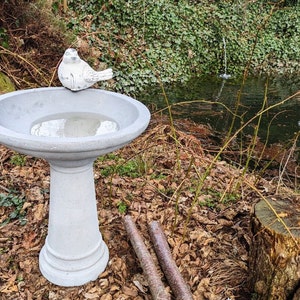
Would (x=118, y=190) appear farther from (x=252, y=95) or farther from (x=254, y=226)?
(x=252, y=95)

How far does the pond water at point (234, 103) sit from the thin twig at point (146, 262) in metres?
2.13

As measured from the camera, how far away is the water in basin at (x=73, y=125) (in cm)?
191

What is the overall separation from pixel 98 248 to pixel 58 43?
4.38 metres

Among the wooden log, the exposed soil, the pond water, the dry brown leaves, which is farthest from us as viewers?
the pond water

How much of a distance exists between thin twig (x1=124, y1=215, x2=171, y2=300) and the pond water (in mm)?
2131

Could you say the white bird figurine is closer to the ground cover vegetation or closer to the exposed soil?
the ground cover vegetation

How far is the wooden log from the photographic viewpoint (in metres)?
1.71

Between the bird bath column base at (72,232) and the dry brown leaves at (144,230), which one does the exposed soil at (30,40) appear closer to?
the dry brown leaves at (144,230)

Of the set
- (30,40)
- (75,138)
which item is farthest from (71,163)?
(30,40)

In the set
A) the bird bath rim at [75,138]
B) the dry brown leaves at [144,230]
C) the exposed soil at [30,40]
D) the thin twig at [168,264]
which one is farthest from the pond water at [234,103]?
the bird bath rim at [75,138]

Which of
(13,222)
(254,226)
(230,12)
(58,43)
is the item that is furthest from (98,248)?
(230,12)

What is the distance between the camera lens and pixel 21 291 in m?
2.03

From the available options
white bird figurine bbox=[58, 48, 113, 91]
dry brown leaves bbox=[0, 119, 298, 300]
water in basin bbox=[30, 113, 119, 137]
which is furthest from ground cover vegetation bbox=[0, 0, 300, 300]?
white bird figurine bbox=[58, 48, 113, 91]

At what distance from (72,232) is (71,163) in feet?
1.54
